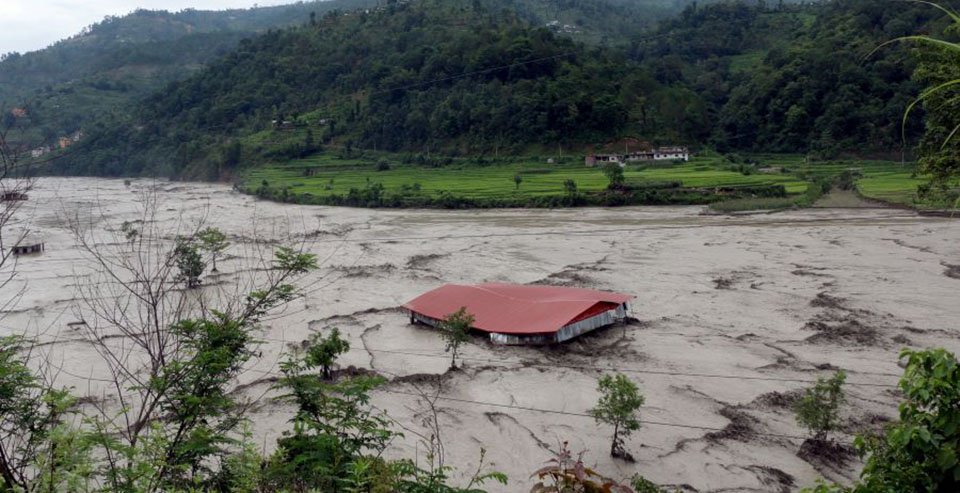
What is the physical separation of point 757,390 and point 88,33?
8576 inches

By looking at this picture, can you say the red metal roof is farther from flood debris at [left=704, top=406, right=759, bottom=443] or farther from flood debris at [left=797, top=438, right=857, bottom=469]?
flood debris at [left=797, top=438, right=857, bottom=469]

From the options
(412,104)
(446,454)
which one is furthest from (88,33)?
(446,454)

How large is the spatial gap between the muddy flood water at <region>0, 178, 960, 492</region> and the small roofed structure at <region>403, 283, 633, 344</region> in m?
0.42

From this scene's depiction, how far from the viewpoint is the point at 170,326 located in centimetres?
523

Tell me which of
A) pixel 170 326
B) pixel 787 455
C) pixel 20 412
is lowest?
pixel 787 455

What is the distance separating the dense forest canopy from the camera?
53875mm

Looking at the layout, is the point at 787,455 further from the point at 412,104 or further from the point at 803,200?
the point at 412,104

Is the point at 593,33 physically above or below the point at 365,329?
above

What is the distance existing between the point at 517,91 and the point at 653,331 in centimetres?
4767

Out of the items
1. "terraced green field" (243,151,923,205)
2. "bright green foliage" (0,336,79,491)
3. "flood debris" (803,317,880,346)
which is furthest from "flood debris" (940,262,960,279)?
"bright green foliage" (0,336,79,491)

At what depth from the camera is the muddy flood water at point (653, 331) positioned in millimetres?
10180

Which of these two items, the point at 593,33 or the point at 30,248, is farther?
the point at 593,33

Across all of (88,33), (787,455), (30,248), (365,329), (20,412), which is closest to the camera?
(20,412)

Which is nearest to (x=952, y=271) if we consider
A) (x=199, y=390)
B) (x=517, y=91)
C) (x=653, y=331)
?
(x=653, y=331)
